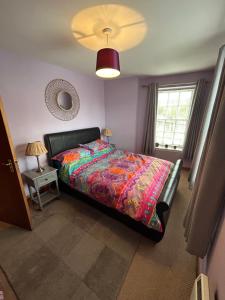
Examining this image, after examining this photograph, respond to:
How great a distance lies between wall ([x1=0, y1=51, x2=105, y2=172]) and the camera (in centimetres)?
193

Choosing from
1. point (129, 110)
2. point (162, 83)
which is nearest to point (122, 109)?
point (129, 110)

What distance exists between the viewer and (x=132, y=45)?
176 cm

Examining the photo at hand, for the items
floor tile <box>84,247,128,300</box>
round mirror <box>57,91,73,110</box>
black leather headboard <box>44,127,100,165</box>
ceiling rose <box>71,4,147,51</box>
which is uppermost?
ceiling rose <box>71,4,147,51</box>

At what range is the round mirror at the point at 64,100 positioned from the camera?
8.67 feet

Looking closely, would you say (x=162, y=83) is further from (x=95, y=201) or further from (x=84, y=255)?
(x=84, y=255)

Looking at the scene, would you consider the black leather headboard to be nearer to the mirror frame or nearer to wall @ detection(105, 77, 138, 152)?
the mirror frame

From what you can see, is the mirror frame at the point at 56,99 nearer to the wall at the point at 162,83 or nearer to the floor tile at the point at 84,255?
the wall at the point at 162,83

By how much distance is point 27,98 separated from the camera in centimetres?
216

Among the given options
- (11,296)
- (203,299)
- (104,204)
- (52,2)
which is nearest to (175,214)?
(104,204)

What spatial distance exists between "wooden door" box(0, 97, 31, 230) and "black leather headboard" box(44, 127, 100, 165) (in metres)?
0.97

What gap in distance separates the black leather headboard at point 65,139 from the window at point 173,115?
199 centimetres

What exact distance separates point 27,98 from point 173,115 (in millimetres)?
3361

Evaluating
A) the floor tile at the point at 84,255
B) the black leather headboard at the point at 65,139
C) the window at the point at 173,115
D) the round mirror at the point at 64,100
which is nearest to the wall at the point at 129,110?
the window at the point at 173,115

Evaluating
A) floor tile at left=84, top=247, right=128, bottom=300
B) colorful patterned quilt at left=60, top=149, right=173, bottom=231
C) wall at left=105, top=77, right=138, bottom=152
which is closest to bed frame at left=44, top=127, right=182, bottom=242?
colorful patterned quilt at left=60, top=149, right=173, bottom=231
